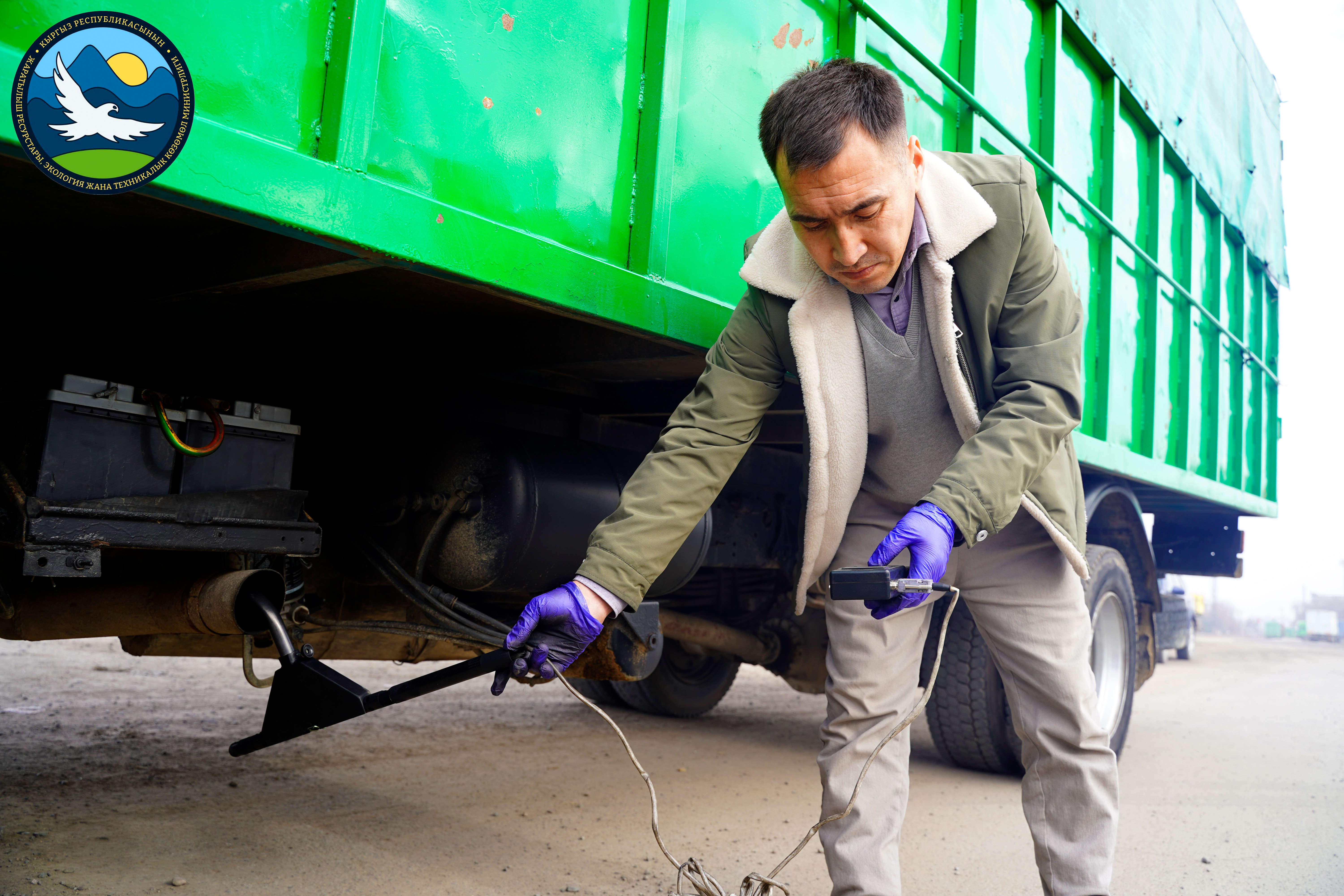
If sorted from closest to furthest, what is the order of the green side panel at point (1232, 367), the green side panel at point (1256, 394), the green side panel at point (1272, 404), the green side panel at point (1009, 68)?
1. the green side panel at point (1009, 68)
2. the green side panel at point (1232, 367)
3. the green side panel at point (1256, 394)
4. the green side panel at point (1272, 404)

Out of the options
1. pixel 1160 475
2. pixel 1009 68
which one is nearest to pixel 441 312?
pixel 1009 68

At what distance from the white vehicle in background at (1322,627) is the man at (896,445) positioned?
27.3m

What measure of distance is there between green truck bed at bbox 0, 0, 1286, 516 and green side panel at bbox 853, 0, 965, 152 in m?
0.01

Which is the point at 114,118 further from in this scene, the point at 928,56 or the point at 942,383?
the point at 928,56

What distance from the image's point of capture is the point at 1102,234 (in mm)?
4223

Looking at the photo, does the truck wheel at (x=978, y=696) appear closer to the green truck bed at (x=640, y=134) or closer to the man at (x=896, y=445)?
the green truck bed at (x=640, y=134)

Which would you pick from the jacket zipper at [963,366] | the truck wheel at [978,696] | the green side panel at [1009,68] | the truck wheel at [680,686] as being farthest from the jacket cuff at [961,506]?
the truck wheel at [680,686]

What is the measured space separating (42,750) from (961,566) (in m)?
3.19

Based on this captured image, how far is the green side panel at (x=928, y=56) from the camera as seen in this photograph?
3055 millimetres

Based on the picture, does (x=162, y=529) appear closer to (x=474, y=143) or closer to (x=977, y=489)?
(x=474, y=143)

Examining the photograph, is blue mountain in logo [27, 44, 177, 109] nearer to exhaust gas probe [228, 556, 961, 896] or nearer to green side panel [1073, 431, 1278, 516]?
exhaust gas probe [228, 556, 961, 896]

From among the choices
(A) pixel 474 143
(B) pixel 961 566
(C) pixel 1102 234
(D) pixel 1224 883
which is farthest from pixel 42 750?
(C) pixel 1102 234

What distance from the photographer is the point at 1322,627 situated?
25.2 metres

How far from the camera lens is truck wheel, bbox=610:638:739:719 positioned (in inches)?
193
